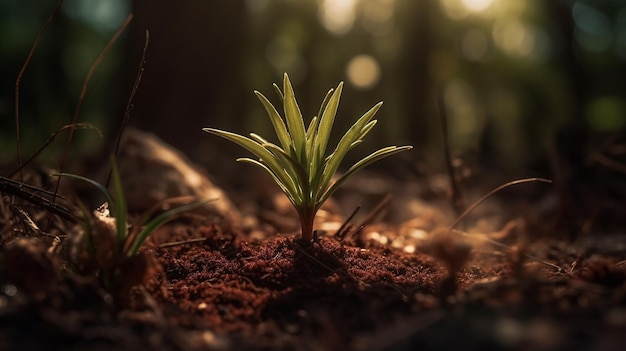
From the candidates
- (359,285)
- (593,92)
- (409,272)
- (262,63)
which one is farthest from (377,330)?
(593,92)

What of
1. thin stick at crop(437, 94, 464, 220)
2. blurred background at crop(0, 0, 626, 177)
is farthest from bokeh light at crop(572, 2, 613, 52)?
thin stick at crop(437, 94, 464, 220)

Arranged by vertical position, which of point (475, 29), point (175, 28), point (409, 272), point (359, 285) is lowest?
point (359, 285)

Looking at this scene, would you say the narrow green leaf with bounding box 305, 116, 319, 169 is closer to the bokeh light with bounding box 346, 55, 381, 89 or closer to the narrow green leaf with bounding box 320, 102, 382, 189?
the narrow green leaf with bounding box 320, 102, 382, 189

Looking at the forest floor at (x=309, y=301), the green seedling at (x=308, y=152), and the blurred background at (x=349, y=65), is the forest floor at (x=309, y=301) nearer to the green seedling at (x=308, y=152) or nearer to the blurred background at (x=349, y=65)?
the green seedling at (x=308, y=152)

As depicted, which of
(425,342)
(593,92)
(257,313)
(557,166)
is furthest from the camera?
(593,92)

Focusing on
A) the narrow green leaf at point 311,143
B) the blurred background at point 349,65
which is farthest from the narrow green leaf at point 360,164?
the blurred background at point 349,65

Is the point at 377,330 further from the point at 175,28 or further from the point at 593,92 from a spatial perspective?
the point at 593,92
